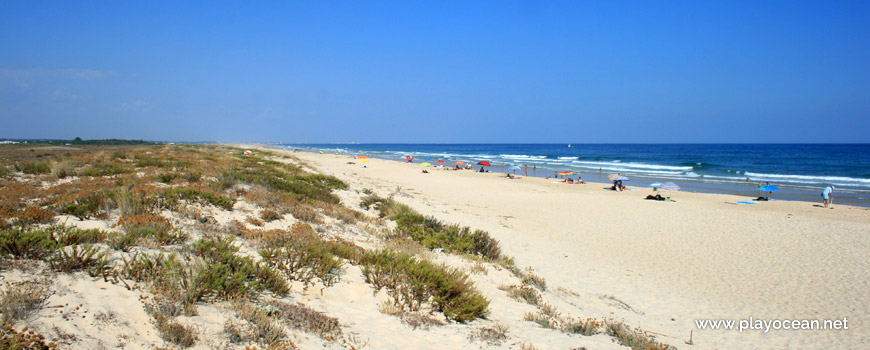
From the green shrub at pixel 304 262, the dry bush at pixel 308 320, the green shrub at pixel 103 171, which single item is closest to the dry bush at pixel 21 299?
the dry bush at pixel 308 320

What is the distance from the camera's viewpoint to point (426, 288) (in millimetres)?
5188

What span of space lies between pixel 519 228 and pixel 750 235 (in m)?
7.18

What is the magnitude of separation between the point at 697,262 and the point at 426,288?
811cm

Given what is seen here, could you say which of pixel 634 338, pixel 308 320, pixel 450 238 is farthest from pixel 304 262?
pixel 634 338

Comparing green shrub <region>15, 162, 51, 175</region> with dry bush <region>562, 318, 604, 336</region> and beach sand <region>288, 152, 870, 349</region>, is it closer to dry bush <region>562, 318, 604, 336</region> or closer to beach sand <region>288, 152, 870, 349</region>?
beach sand <region>288, 152, 870, 349</region>

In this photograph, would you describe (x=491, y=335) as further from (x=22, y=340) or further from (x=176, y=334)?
(x=22, y=340)

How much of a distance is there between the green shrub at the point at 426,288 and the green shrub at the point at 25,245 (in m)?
3.40

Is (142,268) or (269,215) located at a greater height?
(142,268)

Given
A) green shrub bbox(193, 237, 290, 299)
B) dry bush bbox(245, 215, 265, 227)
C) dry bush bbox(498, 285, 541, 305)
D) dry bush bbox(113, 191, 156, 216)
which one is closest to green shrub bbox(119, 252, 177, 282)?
green shrub bbox(193, 237, 290, 299)

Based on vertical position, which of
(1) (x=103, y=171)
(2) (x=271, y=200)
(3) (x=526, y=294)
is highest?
(1) (x=103, y=171)

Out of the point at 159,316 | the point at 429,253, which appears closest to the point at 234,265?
the point at 159,316

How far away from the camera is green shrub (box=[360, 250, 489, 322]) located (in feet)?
16.2

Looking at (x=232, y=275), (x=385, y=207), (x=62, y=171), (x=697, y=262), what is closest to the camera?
(x=232, y=275)

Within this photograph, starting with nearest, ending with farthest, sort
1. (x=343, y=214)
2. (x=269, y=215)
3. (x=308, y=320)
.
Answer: (x=308, y=320)
(x=269, y=215)
(x=343, y=214)
